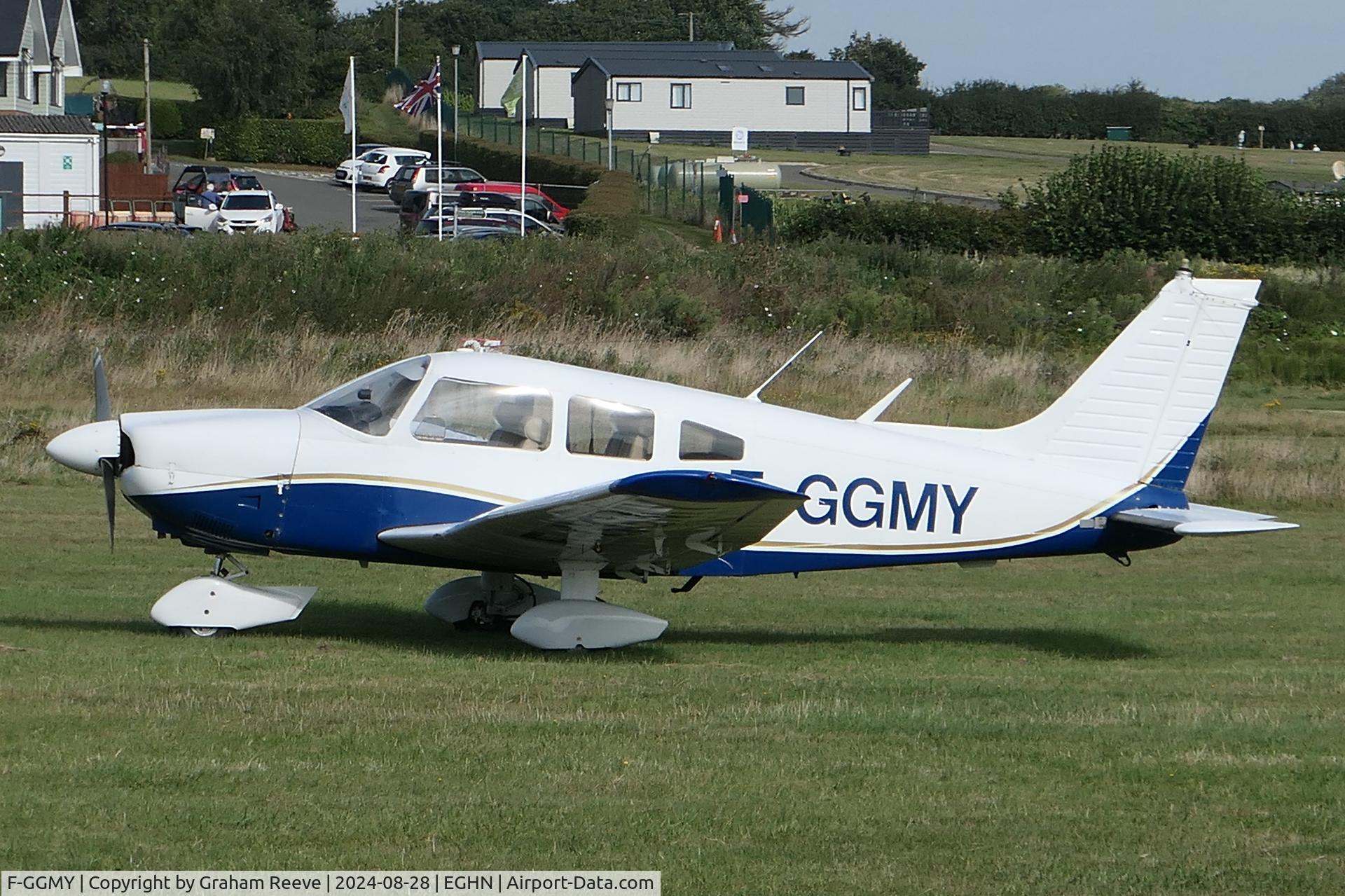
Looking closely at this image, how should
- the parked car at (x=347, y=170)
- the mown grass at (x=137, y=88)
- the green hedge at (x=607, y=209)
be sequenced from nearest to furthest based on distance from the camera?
the green hedge at (x=607, y=209) < the parked car at (x=347, y=170) < the mown grass at (x=137, y=88)

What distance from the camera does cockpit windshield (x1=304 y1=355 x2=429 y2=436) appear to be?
978 centimetres

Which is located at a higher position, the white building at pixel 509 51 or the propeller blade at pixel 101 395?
the white building at pixel 509 51

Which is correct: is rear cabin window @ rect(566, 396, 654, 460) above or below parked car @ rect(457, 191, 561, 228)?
below

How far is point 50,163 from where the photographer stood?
2020 inches

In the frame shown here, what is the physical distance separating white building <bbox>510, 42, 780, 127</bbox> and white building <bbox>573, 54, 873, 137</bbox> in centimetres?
343

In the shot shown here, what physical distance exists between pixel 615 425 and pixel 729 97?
78.2 meters

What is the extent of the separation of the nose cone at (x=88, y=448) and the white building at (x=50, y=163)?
42.9m

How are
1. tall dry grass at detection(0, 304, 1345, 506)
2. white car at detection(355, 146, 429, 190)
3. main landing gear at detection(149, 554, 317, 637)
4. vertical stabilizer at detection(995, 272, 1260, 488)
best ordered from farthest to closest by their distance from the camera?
white car at detection(355, 146, 429, 190)
tall dry grass at detection(0, 304, 1345, 506)
vertical stabilizer at detection(995, 272, 1260, 488)
main landing gear at detection(149, 554, 317, 637)

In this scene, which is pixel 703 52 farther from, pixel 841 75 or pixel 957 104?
pixel 957 104

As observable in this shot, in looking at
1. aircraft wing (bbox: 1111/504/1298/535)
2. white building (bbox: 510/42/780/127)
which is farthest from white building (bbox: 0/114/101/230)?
aircraft wing (bbox: 1111/504/1298/535)

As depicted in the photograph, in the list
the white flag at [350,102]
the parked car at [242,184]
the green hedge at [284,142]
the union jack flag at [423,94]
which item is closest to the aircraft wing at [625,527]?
the white flag at [350,102]

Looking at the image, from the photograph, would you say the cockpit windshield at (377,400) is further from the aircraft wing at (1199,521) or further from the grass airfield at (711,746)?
the aircraft wing at (1199,521)

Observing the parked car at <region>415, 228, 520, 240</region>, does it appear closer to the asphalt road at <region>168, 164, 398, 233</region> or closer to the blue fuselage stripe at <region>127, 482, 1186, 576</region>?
the asphalt road at <region>168, 164, 398, 233</region>

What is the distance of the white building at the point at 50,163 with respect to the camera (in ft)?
164
